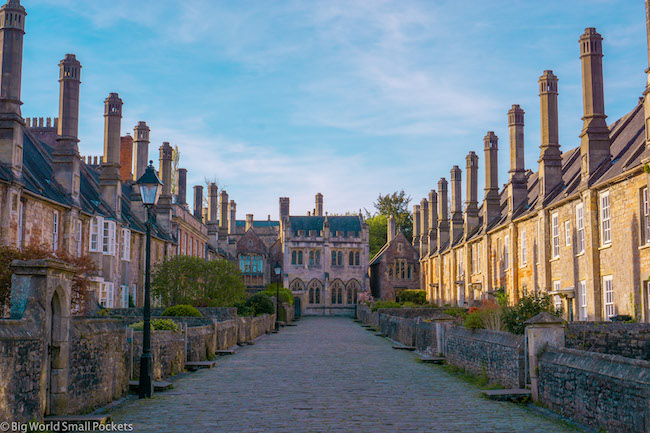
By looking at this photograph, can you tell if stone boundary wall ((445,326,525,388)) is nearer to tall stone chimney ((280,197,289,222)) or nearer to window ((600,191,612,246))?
window ((600,191,612,246))

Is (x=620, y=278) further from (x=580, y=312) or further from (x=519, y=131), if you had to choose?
(x=519, y=131)

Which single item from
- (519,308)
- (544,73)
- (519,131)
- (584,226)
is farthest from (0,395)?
(519,131)

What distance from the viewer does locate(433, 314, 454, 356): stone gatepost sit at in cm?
2179

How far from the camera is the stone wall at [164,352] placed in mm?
15359

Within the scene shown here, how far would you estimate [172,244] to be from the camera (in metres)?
47.3

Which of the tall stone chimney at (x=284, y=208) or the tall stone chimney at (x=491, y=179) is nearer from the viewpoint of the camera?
the tall stone chimney at (x=491, y=179)

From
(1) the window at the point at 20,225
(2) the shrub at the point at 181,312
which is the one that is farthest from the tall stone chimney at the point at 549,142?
(1) the window at the point at 20,225

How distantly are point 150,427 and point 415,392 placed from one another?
20.5 feet

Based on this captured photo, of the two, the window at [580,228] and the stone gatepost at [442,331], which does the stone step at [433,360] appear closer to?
the stone gatepost at [442,331]

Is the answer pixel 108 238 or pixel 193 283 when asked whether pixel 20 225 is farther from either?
pixel 193 283

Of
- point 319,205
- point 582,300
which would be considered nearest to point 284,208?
point 319,205

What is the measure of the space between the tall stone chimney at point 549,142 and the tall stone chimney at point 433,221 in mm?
32195

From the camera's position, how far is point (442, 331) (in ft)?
72.3

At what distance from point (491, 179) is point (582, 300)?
17.2 metres
